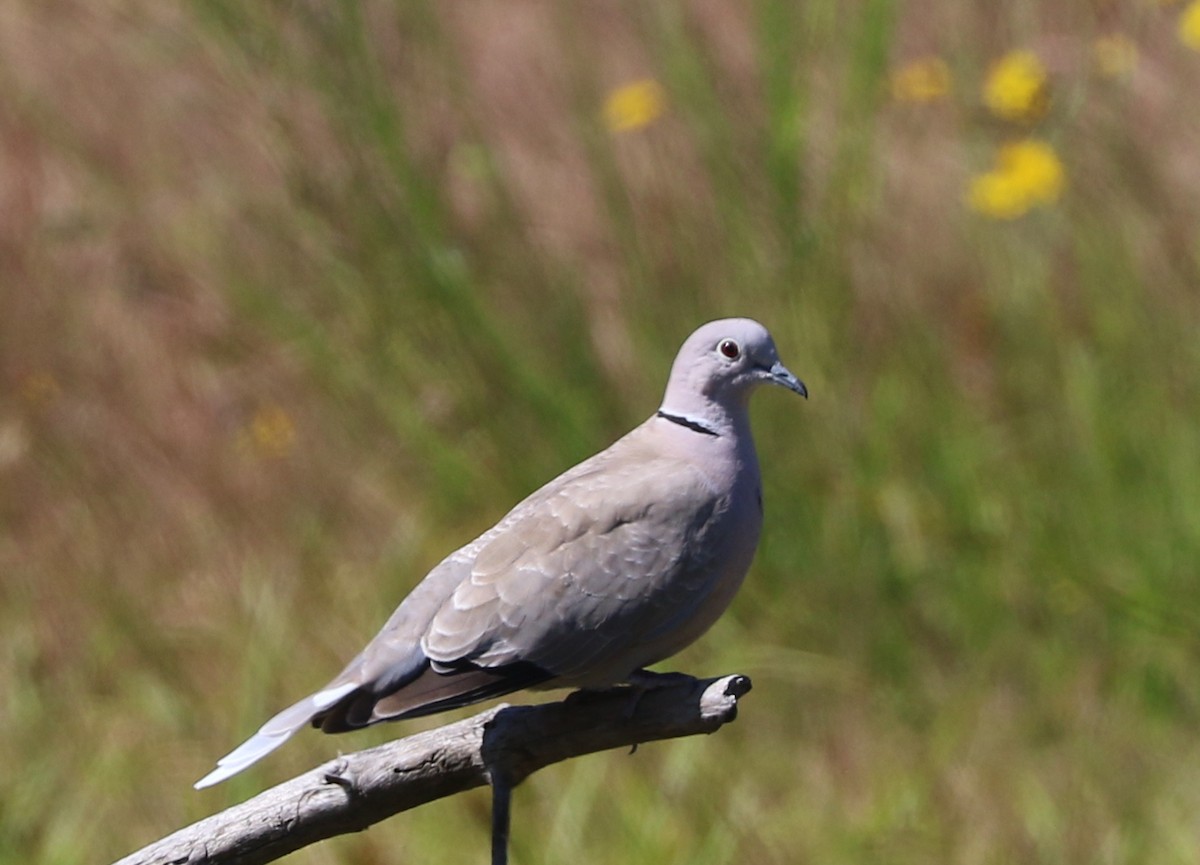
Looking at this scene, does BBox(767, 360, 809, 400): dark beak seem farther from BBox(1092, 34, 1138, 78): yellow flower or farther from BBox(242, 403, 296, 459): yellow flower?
BBox(242, 403, 296, 459): yellow flower

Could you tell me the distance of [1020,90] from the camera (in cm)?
471

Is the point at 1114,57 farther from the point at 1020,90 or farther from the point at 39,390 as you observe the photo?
the point at 39,390

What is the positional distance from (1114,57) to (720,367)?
96.0 inches

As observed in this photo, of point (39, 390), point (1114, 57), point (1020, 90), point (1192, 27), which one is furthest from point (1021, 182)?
point (39, 390)

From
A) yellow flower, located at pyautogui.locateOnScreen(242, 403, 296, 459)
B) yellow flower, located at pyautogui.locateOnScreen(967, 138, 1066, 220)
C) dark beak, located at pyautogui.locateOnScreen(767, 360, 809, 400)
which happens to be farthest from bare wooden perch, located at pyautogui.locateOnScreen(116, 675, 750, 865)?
yellow flower, located at pyautogui.locateOnScreen(242, 403, 296, 459)

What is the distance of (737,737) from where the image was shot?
4.28 meters

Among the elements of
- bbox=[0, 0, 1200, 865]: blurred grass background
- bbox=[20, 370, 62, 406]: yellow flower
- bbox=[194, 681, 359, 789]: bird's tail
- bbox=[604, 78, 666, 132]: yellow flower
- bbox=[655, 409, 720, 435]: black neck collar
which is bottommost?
bbox=[0, 0, 1200, 865]: blurred grass background

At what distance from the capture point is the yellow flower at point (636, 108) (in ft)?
16.1

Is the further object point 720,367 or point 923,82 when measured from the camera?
point 923,82

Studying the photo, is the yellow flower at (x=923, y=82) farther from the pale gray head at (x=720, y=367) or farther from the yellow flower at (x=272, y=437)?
the pale gray head at (x=720, y=367)

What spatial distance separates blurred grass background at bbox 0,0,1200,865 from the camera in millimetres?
3996

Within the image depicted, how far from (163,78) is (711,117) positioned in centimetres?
318

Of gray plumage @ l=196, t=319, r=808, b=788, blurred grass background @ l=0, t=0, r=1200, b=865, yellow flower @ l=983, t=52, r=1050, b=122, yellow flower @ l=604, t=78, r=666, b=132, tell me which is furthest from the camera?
yellow flower @ l=604, t=78, r=666, b=132

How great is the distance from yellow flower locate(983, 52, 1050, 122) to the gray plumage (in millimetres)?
2382
